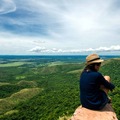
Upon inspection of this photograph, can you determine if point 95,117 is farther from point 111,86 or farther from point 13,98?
point 13,98

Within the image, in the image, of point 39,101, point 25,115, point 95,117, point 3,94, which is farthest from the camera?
point 3,94

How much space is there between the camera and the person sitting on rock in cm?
1351

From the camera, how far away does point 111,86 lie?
535 inches

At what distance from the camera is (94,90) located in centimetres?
1372

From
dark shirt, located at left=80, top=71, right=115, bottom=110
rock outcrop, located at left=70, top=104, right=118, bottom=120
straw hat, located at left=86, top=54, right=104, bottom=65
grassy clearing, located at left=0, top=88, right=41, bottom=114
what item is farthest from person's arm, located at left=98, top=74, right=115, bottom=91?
grassy clearing, located at left=0, top=88, right=41, bottom=114

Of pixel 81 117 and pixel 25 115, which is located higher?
pixel 81 117

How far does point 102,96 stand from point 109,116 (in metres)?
1.17

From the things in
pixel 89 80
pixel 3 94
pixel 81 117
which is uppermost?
pixel 89 80

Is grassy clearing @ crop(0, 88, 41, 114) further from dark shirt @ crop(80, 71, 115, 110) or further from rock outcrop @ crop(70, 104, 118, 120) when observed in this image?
dark shirt @ crop(80, 71, 115, 110)

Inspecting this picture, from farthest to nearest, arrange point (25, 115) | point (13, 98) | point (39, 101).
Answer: point (13, 98) → point (39, 101) → point (25, 115)

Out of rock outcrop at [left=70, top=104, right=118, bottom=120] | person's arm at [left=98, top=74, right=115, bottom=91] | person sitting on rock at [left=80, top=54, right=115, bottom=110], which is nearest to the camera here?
rock outcrop at [left=70, top=104, right=118, bottom=120]

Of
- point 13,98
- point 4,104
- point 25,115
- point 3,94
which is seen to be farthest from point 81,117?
point 3,94

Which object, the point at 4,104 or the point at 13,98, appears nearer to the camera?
the point at 4,104

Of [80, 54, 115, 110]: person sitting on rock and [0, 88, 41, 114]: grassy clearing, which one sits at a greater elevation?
[80, 54, 115, 110]: person sitting on rock
